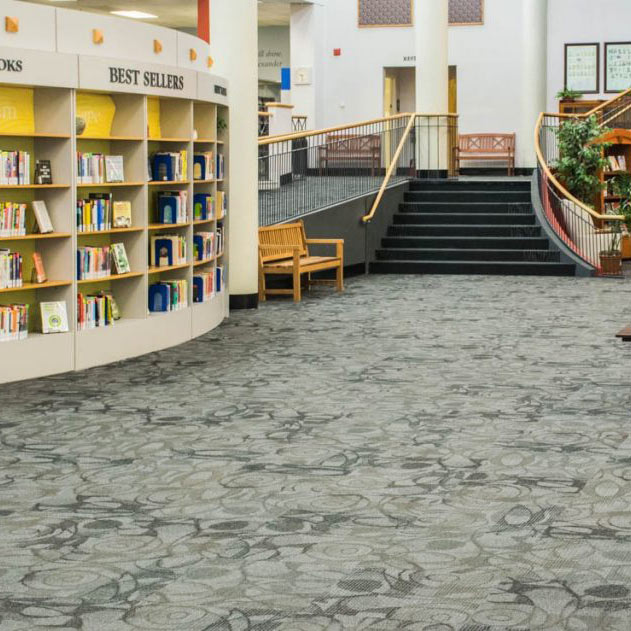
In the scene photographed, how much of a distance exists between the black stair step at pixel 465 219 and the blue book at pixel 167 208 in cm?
852

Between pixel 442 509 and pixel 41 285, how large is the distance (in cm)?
437

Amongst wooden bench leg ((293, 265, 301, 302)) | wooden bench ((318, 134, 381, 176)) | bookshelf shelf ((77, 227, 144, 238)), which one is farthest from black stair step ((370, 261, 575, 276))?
bookshelf shelf ((77, 227, 144, 238))

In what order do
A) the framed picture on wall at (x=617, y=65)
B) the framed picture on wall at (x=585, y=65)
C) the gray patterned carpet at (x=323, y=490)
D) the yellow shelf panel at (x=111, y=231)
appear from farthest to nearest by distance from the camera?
the framed picture on wall at (x=585, y=65), the framed picture on wall at (x=617, y=65), the yellow shelf panel at (x=111, y=231), the gray patterned carpet at (x=323, y=490)

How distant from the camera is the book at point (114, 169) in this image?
943 centimetres

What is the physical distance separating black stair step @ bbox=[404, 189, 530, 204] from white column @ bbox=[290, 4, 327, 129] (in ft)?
23.9

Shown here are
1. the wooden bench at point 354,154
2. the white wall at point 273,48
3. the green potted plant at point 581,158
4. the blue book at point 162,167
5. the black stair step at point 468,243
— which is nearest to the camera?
the blue book at point 162,167

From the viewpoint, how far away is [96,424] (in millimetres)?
7105

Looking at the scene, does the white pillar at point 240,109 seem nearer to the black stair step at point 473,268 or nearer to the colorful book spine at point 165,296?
the colorful book spine at point 165,296

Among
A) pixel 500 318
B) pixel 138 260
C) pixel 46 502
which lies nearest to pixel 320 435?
pixel 46 502

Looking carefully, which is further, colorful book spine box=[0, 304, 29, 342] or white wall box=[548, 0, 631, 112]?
white wall box=[548, 0, 631, 112]

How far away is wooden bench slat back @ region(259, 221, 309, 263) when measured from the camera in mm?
13922

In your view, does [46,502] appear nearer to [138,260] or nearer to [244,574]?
[244,574]

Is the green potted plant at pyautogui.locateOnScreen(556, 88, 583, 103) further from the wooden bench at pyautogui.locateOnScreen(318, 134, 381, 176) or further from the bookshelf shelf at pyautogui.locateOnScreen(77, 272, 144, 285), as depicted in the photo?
the bookshelf shelf at pyautogui.locateOnScreen(77, 272, 144, 285)

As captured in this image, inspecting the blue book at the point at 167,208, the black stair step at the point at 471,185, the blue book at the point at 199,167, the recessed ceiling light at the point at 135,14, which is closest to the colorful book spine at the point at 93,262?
the blue book at the point at 167,208
